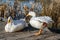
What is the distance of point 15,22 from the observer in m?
9.64

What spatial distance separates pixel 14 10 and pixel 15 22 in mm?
2072

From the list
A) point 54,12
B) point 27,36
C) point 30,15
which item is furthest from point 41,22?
point 30,15

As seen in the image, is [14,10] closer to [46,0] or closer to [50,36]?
[46,0]

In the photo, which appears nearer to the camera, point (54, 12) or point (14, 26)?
point (14, 26)

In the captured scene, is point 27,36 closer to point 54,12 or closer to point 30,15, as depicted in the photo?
point 54,12

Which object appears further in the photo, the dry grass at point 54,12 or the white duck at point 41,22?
the dry grass at point 54,12

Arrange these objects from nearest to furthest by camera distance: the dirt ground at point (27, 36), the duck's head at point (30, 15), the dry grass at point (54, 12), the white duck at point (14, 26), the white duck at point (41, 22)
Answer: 1. the dirt ground at point (27, 36)
2. the white duck at point (41, 22)
3. the white duck at point (14, 26)
4. the dry grass at point (54, 12)
5. the duck's head at point (30, 15)

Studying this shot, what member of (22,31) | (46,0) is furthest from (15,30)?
(46,0)

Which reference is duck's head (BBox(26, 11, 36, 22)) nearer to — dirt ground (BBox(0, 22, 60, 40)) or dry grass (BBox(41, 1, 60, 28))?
dry grass (BBox(41, 1, 60, 28))

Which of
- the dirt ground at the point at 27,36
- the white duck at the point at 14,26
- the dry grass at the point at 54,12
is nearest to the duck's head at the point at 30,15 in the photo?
the dry grass at the point at 54,12

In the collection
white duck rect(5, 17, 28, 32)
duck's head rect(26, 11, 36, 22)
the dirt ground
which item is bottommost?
the dirt ground

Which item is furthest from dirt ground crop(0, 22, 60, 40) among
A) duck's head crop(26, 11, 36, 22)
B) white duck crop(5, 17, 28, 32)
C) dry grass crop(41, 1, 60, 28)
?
duck's head crop(26, 11, 36, 22)

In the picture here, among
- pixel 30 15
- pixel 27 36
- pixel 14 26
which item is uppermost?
pixel 30 15

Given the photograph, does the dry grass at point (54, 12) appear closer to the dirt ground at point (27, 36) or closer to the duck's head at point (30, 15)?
the duck's head at point (30, 15)
